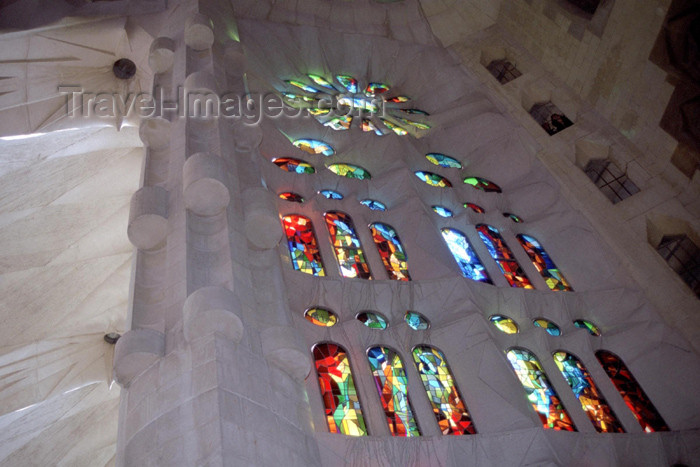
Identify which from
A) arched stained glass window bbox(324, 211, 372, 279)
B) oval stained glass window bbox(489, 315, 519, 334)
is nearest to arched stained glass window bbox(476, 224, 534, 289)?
oval stained glass window bbox(489, 315, 519, 334)

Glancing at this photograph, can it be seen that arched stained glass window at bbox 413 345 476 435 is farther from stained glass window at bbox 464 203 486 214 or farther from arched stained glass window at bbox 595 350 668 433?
stained glass window at bbox 464 203 486 214

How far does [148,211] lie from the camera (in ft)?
20.9

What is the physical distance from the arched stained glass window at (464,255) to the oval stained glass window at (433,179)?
5.37 feet

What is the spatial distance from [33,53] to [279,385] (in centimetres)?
702

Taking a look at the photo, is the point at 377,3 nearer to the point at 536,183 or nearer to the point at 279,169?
the point at 536,183

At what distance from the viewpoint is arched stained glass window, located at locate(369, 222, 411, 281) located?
9203mm

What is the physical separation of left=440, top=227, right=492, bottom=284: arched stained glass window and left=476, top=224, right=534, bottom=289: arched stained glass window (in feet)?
1.38

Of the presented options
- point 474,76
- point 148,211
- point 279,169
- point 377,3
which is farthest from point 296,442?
point 377,3

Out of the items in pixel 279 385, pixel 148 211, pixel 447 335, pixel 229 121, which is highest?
pixel 229 121

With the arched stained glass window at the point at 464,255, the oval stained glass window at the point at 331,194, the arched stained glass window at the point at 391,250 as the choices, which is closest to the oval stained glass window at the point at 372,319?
the arched stained glass window at the point at 391,250

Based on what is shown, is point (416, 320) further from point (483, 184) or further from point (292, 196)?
point (483, 184)

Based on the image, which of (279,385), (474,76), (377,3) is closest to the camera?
(279,385)

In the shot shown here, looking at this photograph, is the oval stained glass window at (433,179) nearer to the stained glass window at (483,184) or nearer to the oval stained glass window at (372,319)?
the stained glass window at (483,184)

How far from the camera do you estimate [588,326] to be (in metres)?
9.84
